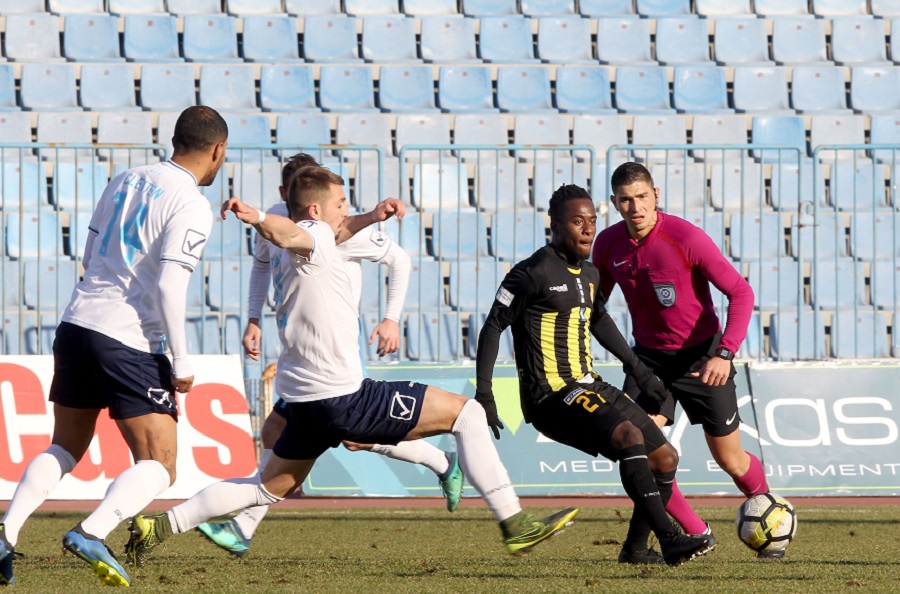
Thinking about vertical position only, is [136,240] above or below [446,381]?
above

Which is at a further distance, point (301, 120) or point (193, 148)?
point (301, 120)

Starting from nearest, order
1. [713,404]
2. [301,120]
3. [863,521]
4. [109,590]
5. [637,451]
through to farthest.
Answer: [109,590]
[637,451]
[713,404]
[863,521]
[301,120]

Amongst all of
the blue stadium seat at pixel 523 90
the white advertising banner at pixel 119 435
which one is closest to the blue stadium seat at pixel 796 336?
the blue stadium seat at pixel 523 90

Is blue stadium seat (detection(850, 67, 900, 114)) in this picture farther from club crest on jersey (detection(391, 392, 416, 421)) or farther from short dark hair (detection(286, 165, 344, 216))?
club crest on jersey (detection(391, 392, 416, 421))

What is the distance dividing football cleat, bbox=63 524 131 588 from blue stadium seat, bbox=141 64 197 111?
1046 cm

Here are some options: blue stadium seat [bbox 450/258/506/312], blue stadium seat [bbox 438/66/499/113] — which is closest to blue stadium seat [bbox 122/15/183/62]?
blue stadium seat [bbox 438/66/499/113]

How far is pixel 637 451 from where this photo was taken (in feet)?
18.9

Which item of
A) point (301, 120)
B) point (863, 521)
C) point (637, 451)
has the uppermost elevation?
point (301, 120)

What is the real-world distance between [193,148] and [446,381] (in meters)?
5.43

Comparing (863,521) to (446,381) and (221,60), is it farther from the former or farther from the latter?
(221,60)

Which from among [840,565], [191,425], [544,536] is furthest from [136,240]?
[191,425]

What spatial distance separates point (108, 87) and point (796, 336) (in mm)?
8305

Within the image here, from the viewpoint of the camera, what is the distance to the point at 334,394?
522 centimetres

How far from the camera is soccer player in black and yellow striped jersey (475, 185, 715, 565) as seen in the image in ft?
19.0
